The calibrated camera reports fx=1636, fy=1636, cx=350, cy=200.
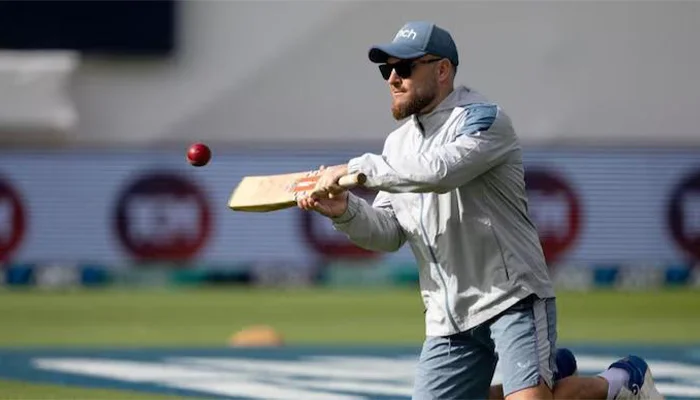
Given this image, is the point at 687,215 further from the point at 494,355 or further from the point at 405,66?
the point at 405,66

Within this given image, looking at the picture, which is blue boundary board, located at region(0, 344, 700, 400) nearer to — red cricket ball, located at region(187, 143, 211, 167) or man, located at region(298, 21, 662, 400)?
man, located at region(298, 21, 662, 400)

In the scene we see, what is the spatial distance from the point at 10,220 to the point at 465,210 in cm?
1579

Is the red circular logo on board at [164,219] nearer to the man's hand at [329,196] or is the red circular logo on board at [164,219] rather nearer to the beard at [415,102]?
the man's hand at [329,196]

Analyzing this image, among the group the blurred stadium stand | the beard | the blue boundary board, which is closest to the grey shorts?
the beard

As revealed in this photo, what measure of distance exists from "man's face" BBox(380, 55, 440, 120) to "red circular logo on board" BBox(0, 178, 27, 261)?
15.5 m

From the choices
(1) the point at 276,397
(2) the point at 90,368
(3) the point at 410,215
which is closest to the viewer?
(3) the point at 410,215

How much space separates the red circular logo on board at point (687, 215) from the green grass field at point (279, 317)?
75 cm

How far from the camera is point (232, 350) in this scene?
1452 cm

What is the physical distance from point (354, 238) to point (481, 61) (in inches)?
750

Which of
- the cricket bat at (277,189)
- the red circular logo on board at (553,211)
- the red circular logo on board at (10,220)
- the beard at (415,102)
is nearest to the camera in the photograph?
the cricket bat at (277,189)

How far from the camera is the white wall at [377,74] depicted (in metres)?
26.8

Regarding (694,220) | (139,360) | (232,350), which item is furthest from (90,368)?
(694,220)

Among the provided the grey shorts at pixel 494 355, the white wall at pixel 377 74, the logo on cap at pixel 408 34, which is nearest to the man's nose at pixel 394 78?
the logo on cap at pixel 408 34

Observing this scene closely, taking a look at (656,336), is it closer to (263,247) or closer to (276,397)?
(276,397)
